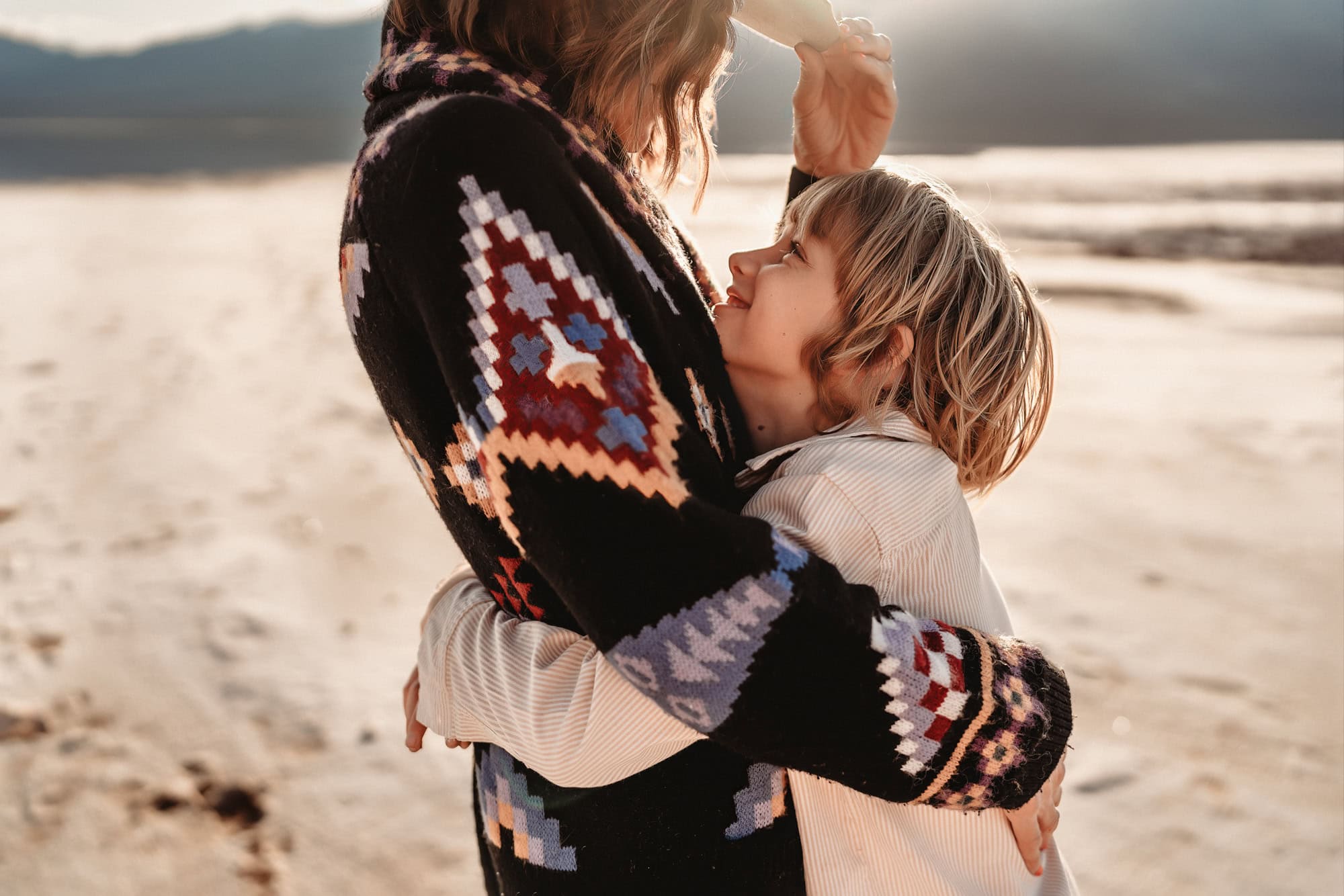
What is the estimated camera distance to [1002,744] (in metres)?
0.93

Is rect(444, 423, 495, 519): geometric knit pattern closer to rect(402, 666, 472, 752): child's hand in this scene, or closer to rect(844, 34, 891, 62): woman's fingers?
rect(402, 666, 472, 752): child's hand

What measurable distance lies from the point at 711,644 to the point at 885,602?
270 mm

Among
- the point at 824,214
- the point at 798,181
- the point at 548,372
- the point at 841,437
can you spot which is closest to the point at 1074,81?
the point at 798,181

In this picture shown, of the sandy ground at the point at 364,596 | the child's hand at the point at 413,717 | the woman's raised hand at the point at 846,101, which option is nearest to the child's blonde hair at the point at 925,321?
the woman's raised hand at the point at 846,101

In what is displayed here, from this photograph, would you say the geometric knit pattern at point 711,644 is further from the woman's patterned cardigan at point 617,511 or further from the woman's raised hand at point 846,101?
the woman's raised hand at point 846,101

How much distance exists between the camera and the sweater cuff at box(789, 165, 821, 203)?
162 cm

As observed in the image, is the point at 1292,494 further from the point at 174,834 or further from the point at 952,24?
the point at 952,24

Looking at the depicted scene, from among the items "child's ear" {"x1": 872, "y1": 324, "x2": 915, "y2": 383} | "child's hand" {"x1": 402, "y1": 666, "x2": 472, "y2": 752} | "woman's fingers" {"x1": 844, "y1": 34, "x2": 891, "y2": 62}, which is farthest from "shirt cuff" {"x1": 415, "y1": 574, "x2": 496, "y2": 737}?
"woman's fingers" {"x1": 844, "y1": 34, "x2": 891, "y2": 62}

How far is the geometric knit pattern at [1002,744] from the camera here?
926 mm

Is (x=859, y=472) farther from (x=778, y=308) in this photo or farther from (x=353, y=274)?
(x=353, y=274)

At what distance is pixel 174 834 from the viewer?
251 cm

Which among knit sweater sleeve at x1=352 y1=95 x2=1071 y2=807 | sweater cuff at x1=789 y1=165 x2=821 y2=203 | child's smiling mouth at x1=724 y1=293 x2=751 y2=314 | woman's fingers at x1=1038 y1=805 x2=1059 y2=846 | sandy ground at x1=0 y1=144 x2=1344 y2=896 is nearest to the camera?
knit sweater sleeve at x1=352 y1=95 x2=1071 y2=807

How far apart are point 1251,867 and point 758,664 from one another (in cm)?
217

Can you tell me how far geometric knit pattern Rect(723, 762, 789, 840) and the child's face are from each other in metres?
0.44
